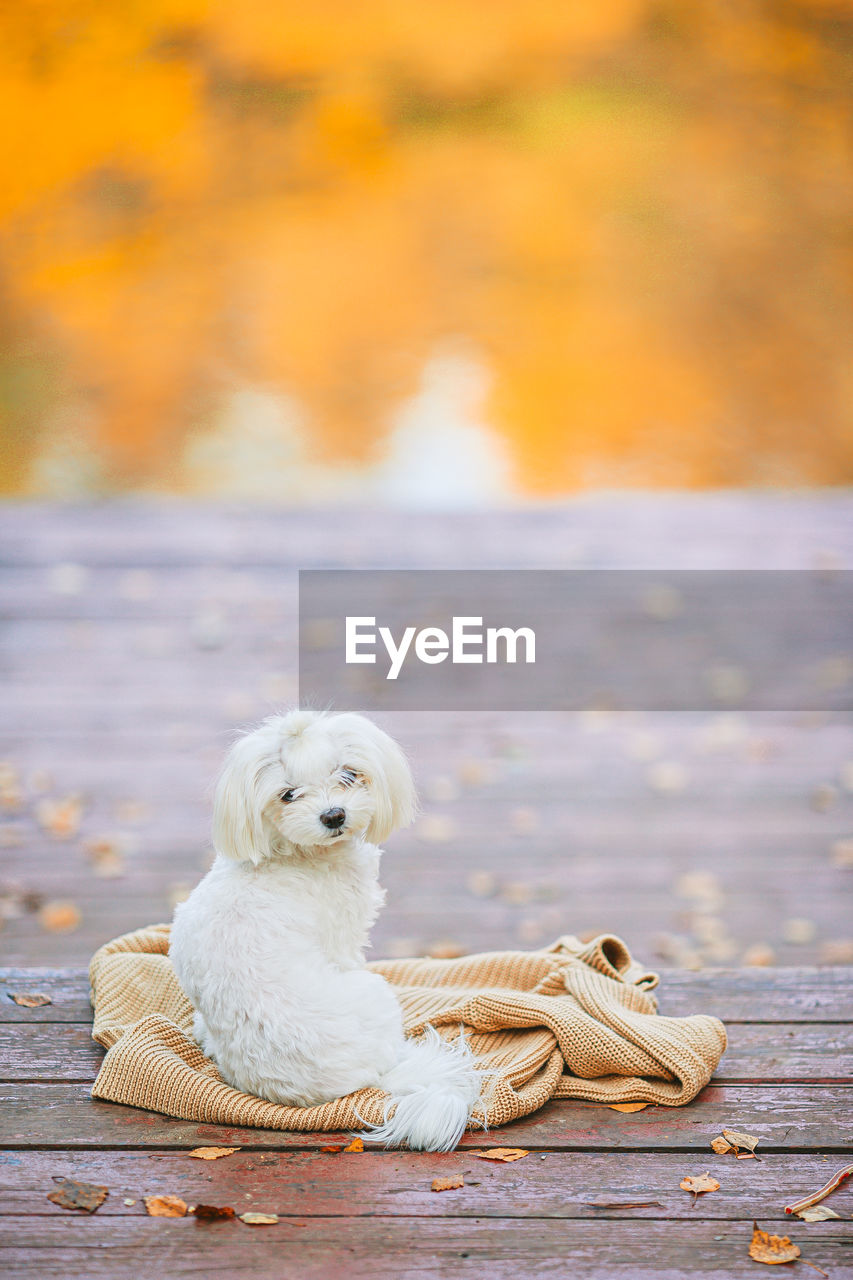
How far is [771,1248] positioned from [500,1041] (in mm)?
651

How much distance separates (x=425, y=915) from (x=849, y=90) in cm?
528

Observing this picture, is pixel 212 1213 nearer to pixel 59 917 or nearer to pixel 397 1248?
pixel 397 1248

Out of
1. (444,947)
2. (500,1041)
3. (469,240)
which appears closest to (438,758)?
(444,947)

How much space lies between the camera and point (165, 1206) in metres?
1.59

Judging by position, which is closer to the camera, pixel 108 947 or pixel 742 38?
pixel 108 947

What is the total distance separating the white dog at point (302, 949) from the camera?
5.84 feet

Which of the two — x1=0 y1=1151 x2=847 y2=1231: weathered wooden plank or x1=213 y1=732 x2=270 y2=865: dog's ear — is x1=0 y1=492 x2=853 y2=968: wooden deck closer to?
x1=213 y1=732 x2=270 y2=865: dog's ear

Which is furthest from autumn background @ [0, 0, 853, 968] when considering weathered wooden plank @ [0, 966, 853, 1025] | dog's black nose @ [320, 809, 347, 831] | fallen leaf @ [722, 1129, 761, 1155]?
fallen leaf @ [722, 1129, 761, 1155]

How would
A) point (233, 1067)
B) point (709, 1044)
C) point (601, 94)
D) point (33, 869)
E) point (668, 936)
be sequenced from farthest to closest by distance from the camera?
point (601, 94) < point (33, 869) < point (668, 936) < point (709, 1044) < point (233, 1067)

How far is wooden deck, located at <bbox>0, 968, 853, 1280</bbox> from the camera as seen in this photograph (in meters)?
1.48

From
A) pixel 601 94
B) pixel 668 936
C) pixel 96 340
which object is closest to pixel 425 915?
pixel 668 936

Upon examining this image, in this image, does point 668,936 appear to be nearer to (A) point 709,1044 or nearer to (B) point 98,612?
(A) point 709,1044

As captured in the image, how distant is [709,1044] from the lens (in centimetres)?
198

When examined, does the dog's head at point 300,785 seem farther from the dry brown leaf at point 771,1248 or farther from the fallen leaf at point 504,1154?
the dry brown leaf at point 771,1248
